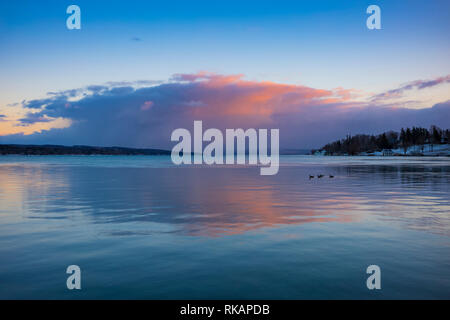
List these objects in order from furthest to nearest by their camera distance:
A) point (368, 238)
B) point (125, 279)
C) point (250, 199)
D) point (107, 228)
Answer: point (250, 199) → point (107, 228) → point (368, 238) → point (125, 279)

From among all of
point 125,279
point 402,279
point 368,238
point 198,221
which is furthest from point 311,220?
point 125,279

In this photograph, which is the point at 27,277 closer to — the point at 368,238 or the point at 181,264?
the point at 181,264

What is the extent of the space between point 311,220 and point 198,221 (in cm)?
552

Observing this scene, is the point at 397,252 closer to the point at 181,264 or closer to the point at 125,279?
the point at 181,264

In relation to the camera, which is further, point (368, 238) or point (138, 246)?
point (368, 238)

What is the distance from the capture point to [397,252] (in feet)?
37.5

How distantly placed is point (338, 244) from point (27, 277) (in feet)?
32.5

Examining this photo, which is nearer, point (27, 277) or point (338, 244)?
point (27, 277)

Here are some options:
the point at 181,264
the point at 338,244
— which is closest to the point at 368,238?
the point at 338,244
